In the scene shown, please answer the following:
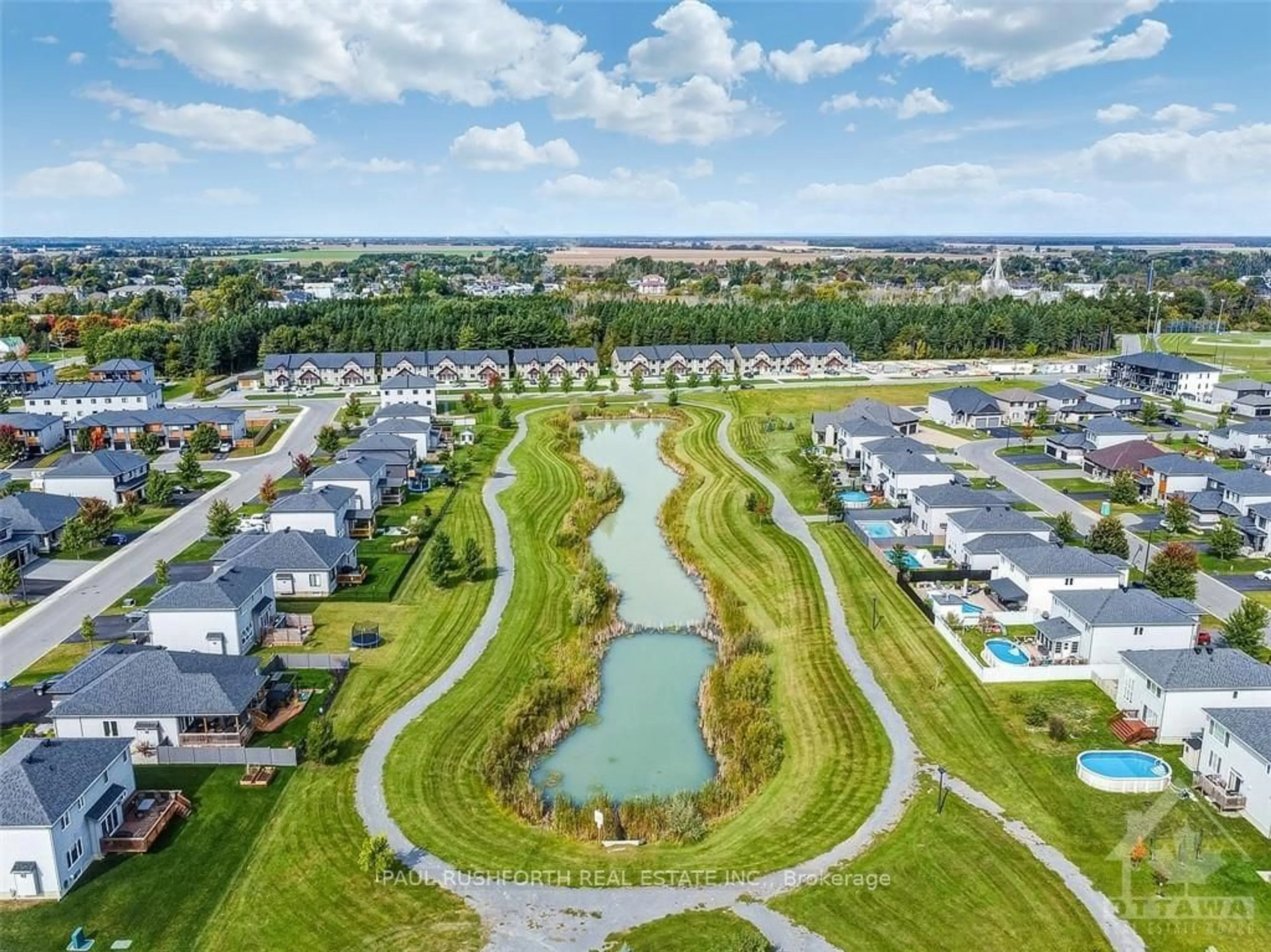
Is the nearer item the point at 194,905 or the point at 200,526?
the point at 194,905

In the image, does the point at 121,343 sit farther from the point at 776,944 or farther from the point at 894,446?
the point at 776,944

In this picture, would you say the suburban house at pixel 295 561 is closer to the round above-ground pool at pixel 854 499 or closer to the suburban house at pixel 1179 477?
the round above-ground pool at pixel 854 499

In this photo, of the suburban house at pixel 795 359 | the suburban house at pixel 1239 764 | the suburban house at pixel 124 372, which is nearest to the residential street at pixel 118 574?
the suburban house at pixel 124 372

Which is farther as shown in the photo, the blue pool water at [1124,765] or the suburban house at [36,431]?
the suburban house at [36,431]

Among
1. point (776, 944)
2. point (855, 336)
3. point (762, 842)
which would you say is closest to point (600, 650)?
point (762, 842)

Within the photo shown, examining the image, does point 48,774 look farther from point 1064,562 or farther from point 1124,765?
point 1064,562

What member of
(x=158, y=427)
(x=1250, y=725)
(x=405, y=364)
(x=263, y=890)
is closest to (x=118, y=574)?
(x=263, y=890)

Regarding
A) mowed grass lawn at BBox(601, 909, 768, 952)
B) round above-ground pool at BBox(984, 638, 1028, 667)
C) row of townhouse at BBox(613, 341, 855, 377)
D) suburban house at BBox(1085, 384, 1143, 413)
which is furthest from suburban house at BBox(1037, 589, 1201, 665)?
row of townhouse at BBox(613, 341, 855, 377)
